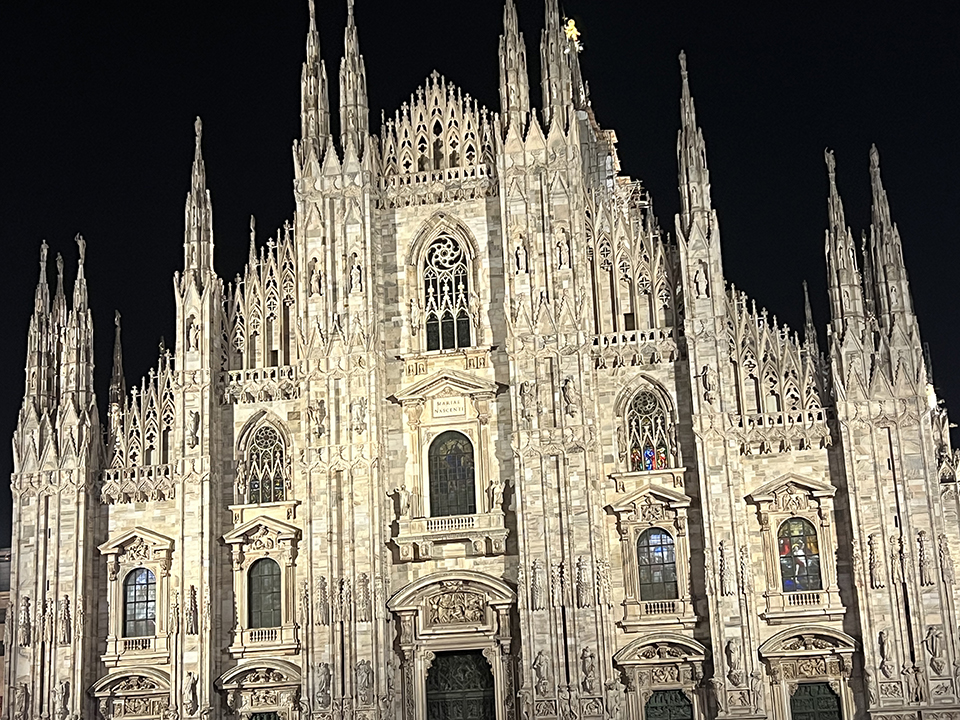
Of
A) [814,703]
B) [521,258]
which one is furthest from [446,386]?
[814,703]

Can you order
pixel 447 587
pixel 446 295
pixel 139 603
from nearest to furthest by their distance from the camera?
pixel 447 587
pixel 139 603
pixel 446 295

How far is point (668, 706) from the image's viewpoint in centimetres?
3856

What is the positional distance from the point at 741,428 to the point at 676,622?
5.71 metres

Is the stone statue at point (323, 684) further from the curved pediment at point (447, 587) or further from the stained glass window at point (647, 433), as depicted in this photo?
the stained glass window at point (647, 433)

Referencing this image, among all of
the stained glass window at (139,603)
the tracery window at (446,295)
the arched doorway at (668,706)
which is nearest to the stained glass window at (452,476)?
the tracery window at (446,295)

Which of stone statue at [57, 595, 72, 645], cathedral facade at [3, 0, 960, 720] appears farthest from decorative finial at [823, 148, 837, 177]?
stone statue at [57, 595, 72, 645]

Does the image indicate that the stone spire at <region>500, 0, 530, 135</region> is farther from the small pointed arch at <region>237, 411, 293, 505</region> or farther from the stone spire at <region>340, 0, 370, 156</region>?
the small pointed arch at <region>237, 411, 293, 505</region>

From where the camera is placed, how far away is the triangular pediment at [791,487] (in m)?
38.6

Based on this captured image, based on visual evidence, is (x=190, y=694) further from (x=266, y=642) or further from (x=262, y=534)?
(x=262, y=534)

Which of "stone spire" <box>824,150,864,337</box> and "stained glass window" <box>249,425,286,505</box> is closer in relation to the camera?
"stone spire" <box>824,150,864,337</box>

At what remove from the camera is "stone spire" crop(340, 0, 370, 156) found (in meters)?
43.6

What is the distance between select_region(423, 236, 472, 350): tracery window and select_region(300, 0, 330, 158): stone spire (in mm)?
4980

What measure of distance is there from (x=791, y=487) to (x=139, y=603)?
19.6 metres

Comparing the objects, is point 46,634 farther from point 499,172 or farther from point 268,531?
point 499,172
